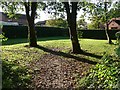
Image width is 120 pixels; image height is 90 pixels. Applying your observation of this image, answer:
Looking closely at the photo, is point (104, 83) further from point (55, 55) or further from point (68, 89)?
point (55, 55)

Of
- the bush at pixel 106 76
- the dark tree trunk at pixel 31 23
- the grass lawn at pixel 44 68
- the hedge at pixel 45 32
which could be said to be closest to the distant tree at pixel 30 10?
the dark tree trunk at pixel 31 23

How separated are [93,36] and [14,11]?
2496cm

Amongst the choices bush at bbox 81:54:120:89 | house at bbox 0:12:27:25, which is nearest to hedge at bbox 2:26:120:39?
house at bbox 0:12:27:25

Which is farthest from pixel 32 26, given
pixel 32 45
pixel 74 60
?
pixel 74 60

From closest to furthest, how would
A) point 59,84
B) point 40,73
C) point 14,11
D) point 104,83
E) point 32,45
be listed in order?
point 104,83 → point 59,84 → point 40,73 → point 32,45 → point 14,11

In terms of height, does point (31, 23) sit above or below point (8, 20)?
below

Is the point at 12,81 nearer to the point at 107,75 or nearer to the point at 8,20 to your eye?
the point at 107,75

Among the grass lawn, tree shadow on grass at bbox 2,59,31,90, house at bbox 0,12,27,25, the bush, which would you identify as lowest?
the grass lawn

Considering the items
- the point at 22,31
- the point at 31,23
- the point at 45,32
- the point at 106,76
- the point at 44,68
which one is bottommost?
the point at 44,68

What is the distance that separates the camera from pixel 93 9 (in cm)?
2414

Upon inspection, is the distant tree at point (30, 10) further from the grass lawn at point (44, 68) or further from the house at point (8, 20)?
the grass lawn at point (44, 68)

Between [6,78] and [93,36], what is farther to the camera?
[93,36]

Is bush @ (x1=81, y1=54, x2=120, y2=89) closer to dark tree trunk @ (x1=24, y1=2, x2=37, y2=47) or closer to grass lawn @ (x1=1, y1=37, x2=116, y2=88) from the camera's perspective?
grass lawn @ (x1=1, y1=37, x2=116, y2=88)

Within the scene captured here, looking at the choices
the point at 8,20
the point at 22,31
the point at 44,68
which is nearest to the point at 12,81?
the point at 44,68
